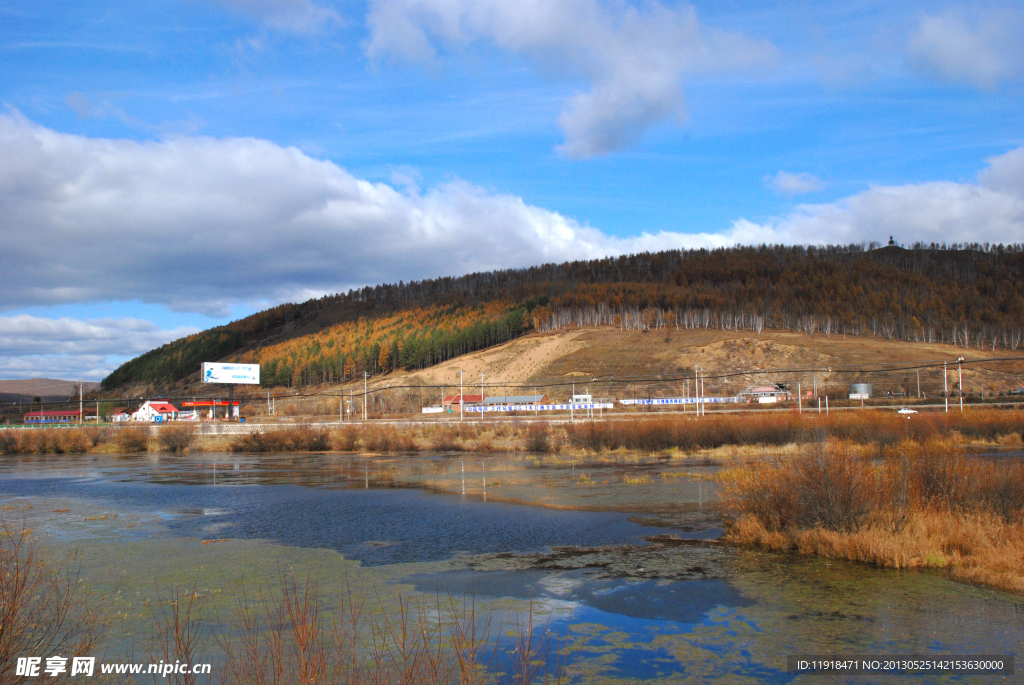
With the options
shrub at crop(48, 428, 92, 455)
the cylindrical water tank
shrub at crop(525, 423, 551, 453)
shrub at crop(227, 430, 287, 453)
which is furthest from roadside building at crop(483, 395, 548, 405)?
shrub at crop(525, 423, 551, 453)

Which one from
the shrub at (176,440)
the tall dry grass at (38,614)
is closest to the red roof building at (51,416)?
the shrub at (176,440)

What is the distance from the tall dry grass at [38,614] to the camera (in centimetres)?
570

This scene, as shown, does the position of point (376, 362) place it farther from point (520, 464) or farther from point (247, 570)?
point (247, 570)

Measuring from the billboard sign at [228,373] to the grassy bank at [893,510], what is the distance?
90.9 metres

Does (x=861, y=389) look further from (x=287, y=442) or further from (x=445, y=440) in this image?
(x=287, y=442)

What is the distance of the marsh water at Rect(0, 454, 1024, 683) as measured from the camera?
8.27 m

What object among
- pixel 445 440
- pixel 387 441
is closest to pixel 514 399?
pixel 387 441

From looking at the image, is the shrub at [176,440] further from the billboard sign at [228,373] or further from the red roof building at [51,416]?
the red roof building at [51,416]

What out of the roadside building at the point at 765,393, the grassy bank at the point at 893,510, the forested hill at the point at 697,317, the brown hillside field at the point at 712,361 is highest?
the forested hill at the point at 697,317

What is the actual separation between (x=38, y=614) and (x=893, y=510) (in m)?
13.5

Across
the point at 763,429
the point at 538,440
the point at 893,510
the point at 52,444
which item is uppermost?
the point at 893,510

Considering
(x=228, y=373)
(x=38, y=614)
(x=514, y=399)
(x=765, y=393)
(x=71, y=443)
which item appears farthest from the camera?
(x=514, y=399)

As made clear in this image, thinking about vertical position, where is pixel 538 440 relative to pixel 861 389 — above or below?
below

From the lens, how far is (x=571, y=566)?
12.5 meters
